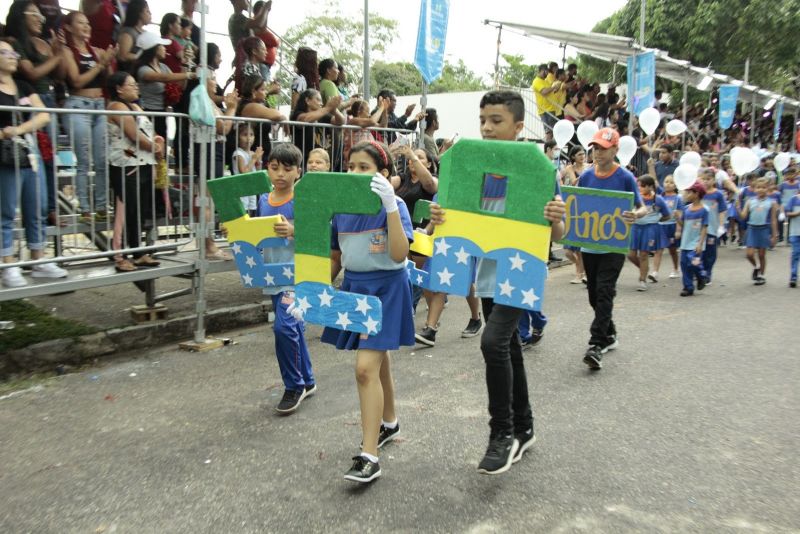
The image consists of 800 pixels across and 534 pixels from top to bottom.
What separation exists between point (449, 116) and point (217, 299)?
85.5ft

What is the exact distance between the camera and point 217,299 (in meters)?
7.64

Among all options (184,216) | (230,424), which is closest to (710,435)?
(230,424)

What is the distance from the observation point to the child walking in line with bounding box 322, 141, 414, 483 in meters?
3.43

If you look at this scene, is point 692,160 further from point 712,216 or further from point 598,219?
point 598,219

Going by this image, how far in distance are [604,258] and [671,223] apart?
5.07m

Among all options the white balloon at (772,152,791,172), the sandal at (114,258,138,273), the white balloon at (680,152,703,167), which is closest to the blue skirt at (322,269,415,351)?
the sandal at (114,258,138,273)

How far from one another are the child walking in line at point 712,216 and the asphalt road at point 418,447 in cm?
377

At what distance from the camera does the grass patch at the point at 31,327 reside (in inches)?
215

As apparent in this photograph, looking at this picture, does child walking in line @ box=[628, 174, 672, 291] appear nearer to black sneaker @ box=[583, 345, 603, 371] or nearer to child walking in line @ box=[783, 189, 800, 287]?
child walking in line @ box=[783, 189, 800, 287]

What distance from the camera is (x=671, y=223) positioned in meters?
10.4

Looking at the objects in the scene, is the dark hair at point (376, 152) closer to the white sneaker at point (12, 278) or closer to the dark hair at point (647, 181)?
the white sneaker at point (12, 278)

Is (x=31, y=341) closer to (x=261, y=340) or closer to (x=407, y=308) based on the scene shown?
(x=261, y=340)

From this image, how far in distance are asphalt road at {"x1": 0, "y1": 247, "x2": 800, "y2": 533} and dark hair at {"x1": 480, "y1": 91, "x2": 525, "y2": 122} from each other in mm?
1893

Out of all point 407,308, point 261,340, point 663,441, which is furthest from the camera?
point 261,340
